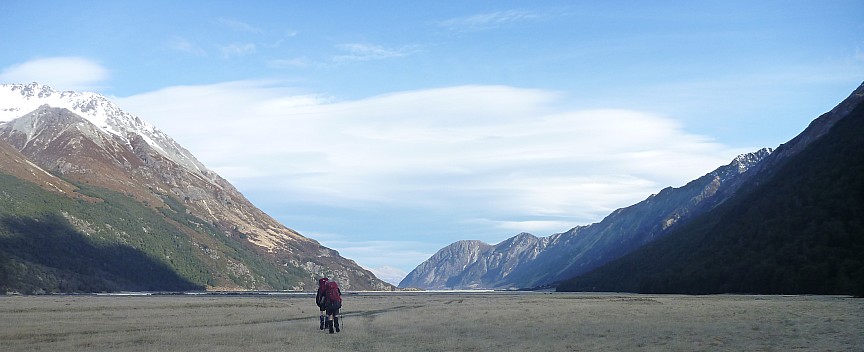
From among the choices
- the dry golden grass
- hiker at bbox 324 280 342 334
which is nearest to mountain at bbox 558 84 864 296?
the dry golden grass

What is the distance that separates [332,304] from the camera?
4059cm

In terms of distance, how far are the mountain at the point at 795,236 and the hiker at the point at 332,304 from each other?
54.2m

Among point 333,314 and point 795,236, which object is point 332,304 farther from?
point 795,236

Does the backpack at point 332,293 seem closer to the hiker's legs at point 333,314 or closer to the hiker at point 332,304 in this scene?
the hiker at point 332,304

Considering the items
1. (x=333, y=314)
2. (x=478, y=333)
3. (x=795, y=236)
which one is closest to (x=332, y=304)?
(x=333, y=314)

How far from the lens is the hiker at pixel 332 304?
40.3 m

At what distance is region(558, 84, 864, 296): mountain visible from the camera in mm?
92875

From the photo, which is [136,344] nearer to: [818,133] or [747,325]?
[747,325]

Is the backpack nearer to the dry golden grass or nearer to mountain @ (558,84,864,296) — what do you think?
the dry golden grass

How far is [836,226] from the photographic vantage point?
98438 mm

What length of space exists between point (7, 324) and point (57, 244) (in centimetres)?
15638

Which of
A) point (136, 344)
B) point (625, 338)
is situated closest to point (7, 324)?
point (136, 344)

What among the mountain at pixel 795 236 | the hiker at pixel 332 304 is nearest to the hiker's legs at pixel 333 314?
the hiker at pixel 332 304

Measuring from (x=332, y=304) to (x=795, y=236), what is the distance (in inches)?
3499
